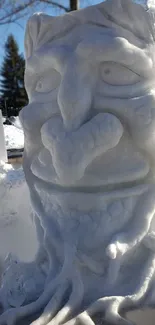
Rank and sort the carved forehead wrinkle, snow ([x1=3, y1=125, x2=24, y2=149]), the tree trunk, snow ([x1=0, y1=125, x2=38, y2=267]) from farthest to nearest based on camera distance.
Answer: the tree trunk → snow ([x1=3, y1=125, x2=24, y2=149]) → snow ([x1=0, y1=125, x2=38, y2=267]) → the carved forehead wrinkle

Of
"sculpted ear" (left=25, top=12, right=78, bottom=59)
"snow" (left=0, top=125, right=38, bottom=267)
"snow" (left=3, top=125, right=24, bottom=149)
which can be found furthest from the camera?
"snow" (left=3, top=125, right=24, bottom=149)

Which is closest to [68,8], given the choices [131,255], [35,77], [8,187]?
[8,187]

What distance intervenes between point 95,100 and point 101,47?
0.17 m

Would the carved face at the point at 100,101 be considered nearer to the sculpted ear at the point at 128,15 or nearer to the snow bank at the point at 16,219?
the sculpted ear at the point at 128,15

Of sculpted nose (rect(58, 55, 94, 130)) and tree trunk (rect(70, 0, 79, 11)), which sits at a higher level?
sculpted nose (rect(58, 55, 94, 130))

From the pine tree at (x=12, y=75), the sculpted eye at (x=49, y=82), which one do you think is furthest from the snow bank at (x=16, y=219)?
the pine tree at (x=12, y=75)

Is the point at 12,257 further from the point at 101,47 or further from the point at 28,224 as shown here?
the point at 101,47

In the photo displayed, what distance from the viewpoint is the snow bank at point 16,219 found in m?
1.80

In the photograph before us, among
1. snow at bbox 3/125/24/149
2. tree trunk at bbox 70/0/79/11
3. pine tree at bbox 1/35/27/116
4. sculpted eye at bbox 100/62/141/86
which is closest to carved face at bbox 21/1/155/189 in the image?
sculpted eye at bbox 100/62/141/86

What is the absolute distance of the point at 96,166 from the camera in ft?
4.16

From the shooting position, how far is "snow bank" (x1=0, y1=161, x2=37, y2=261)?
1.80 m

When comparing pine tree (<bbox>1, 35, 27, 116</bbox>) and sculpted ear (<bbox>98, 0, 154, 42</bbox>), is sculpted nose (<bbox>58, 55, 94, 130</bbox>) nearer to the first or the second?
sculpted ear (<bbox>98, 0, 154, 42</bbox>)

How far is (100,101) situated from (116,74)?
0.33 ft

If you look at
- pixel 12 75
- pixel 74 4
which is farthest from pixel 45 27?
pixel 12 75
